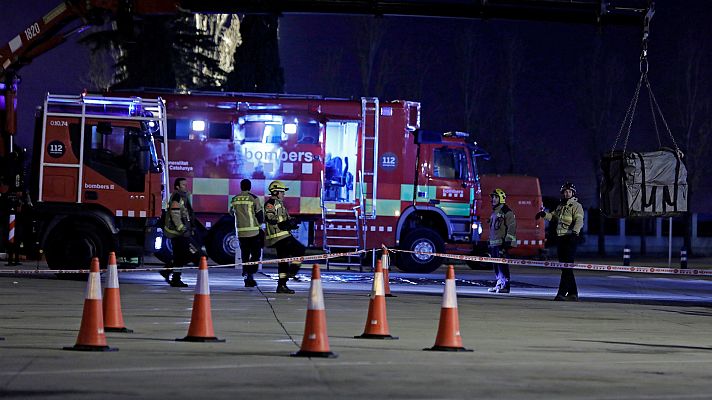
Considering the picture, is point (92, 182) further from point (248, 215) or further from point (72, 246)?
point (248, 215)

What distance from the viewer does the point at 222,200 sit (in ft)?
97.7

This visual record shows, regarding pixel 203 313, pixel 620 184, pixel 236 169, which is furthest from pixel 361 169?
pixel 203 313

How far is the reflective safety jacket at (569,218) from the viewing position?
68.7 feet

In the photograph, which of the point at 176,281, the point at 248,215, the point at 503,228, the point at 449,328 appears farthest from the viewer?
the point at 503,228

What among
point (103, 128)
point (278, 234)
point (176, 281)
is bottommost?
point (176, 281)

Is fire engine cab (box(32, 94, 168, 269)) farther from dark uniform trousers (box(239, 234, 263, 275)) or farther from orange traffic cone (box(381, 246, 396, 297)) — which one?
orange traffic cone (box(381, 246, 396, 297))

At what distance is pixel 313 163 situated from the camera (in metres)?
30.0

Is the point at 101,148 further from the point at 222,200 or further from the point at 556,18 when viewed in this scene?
the point at 556,18

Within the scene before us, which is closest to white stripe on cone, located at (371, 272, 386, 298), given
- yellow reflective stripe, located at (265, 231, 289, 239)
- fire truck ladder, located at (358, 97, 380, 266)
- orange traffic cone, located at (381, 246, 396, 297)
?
orange traffic cone, located at (381, 246, 396, 297)

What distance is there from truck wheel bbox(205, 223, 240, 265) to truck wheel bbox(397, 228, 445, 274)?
3.98m

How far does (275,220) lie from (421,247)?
9.94 meters

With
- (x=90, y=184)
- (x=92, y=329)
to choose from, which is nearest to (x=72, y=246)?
(x=90, y=184)

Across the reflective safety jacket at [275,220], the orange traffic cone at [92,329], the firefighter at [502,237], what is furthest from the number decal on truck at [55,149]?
the orange traffic cone at [92,329]

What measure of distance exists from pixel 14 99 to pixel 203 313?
13994 mm
